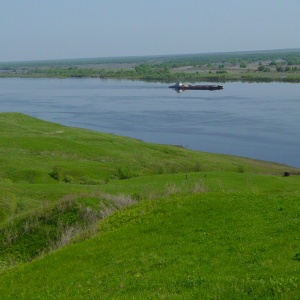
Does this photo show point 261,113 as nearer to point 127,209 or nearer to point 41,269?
point 127,209

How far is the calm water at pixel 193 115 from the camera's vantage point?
5738cm

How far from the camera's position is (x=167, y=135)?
212 ft

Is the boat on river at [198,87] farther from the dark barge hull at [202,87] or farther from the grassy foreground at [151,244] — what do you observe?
the grassy foreground at [151,244]

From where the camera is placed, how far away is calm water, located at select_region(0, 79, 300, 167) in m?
57.4


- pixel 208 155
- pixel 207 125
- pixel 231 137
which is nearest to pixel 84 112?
pixel 207 125

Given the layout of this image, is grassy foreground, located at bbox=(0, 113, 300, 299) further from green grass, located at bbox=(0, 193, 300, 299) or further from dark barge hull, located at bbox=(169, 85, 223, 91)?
dark barge hull, located at bbox=(169, 85, 223, 91)

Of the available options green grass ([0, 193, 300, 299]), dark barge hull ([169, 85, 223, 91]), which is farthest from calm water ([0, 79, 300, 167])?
green grass ([0, 193, 300, 299])

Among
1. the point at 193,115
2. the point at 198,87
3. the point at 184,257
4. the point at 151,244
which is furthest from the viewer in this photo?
the point at 198,87

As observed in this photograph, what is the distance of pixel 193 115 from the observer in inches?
3150

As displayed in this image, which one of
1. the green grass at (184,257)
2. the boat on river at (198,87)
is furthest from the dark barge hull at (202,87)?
the green grass at (184,257)

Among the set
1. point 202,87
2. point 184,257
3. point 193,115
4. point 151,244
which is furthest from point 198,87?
point 184,257

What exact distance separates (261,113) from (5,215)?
59.7m

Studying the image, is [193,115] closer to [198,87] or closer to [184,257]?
[198,87]

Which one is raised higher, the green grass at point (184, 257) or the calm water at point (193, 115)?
the green grass at point (184, 257)
